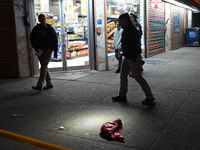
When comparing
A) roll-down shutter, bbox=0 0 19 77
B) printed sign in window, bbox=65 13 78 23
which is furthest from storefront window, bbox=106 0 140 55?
roll-down shutter, bbox=0 0 19 77

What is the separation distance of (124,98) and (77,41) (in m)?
4.49

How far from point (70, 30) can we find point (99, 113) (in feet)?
16.9

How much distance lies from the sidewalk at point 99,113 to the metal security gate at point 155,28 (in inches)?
244

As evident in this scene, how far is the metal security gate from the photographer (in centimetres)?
1348

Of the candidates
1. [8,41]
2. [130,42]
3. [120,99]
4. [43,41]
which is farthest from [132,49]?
A: [8,41]

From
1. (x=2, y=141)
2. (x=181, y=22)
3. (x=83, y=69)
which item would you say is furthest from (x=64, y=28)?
(x=181, y=22)

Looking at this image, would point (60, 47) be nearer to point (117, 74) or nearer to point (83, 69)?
point (83, 69)

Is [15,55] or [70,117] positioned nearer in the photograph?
[70,117]

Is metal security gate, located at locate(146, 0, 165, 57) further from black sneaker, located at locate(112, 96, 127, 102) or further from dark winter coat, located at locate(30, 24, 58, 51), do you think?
black sneaker, located at locate(112, 96, 127, 102)

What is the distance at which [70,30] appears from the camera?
9.36 metres

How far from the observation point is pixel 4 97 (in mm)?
6289

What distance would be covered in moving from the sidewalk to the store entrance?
160 cm

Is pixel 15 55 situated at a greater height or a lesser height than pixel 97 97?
greater

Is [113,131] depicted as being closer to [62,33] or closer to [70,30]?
[62,33]
